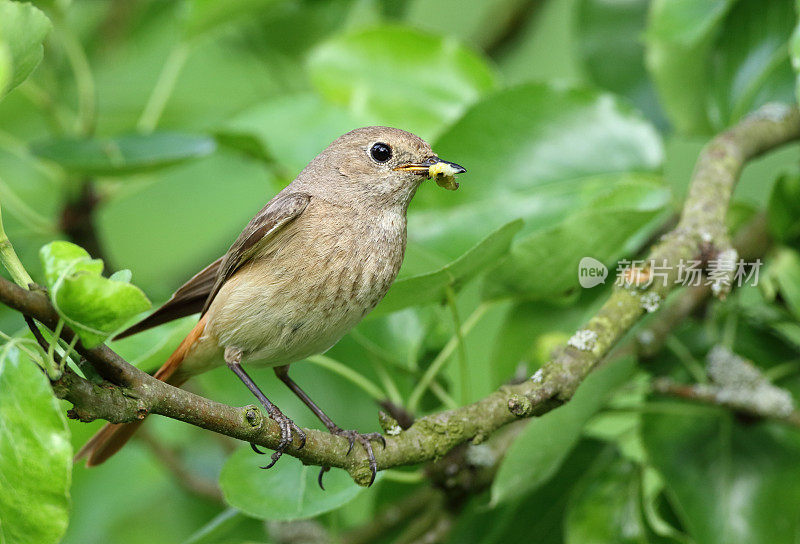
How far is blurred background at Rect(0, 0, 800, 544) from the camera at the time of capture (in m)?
2.06

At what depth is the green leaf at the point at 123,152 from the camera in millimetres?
2336

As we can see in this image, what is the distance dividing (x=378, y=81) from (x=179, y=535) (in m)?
1.93

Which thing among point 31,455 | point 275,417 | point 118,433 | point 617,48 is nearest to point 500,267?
point 275,417

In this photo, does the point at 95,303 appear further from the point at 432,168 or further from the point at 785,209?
the point at 785,209

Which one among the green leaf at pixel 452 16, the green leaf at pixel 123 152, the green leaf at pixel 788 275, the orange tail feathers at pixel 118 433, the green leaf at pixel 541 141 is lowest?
the orange tail feathers at pixel 118 433

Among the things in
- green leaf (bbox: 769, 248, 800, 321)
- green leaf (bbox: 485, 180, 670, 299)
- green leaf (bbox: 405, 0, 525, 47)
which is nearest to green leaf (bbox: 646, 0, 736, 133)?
green leaf (bbox: 769, 248, 800, 321)

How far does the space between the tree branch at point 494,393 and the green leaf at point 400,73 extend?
99cm

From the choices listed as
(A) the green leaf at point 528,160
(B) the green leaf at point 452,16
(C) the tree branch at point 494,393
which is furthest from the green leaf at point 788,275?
(B) the green leaf at point 452,16

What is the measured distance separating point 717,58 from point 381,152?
145 cm

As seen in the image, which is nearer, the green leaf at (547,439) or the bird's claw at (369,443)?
the bird's claw at (369,443)

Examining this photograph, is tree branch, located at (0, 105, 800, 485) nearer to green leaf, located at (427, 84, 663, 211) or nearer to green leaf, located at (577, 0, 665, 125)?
green leaf, located at (427, 84, 663, 211)

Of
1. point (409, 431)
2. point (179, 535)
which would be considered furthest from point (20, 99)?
point (409, 431)

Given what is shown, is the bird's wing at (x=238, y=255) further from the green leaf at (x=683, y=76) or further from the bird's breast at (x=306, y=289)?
the green leaf at (x=683, y=76)

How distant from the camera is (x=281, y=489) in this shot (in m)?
1.86
